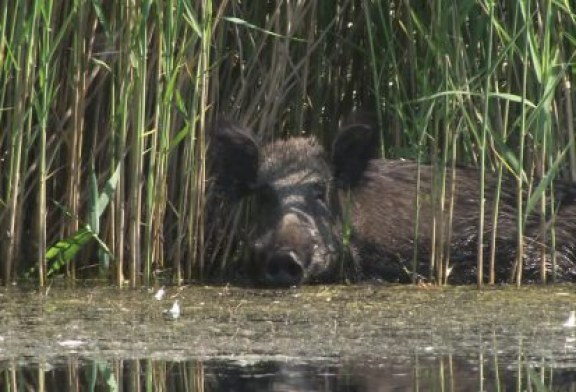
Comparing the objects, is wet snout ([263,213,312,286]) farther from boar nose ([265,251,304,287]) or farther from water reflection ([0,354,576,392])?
water reflection ([0,354,576,392])

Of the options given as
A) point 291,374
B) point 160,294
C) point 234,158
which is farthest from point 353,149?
point 291,374

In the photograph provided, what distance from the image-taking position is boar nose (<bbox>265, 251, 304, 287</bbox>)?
8.42 metres

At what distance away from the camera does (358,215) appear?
9.40 m

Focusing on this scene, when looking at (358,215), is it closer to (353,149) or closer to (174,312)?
(353,149)

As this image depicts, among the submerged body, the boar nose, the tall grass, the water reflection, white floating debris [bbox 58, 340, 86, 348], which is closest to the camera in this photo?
the water reflection

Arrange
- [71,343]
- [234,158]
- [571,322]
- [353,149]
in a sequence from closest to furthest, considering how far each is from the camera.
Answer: [71,343] → [571,322] → [234,158] → [353,149]

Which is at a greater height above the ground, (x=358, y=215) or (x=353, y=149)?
(x=353, y=149)

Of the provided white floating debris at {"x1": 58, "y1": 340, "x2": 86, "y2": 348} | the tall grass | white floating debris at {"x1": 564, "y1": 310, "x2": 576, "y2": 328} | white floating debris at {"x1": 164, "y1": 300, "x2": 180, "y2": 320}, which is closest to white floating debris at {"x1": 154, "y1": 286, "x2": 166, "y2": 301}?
the tall grass

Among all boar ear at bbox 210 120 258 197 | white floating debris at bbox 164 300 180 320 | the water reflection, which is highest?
boar ear at bbox 210 120 258 197

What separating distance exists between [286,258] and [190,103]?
916 millimetres

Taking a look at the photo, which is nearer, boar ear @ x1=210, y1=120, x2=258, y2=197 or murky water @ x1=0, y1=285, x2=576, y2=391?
murky water @ x1=0, y1=285, x2=576, y2=391

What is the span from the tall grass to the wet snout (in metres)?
0.40

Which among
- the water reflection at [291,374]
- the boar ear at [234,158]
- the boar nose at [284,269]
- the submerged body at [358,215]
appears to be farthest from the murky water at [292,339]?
the boar ear at [234,158]

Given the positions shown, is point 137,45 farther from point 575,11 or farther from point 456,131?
point 575,11
